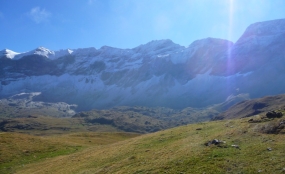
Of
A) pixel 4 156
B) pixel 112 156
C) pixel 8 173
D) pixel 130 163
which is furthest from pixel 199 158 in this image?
pixel 4 156

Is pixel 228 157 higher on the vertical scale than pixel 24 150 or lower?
higher

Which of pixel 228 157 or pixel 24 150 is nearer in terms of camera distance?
pixel 228 157

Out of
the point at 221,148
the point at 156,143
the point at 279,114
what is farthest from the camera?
the point at 156,143

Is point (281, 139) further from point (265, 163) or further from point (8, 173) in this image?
point (8, 173)

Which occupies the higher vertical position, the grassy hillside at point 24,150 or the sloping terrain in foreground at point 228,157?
the sloping terrain in foreground at point 228,157

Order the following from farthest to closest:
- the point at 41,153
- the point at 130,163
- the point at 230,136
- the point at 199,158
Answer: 1. the point at 41,153
2. the point at 230,136
3. the point at 130,163
4. the point at 199,158

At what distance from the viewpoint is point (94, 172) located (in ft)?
102

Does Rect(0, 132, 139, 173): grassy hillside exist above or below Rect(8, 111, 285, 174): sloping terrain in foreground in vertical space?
below

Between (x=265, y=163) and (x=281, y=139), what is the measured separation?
6.68 m

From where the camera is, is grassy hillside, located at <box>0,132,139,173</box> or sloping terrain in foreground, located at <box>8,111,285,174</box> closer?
sloping terrain in foreground, located at <box>8,111,285,174</box>

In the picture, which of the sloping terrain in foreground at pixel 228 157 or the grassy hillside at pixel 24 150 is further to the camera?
the grassy hillside at pixel 24 150

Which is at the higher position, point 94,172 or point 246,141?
point 246,141

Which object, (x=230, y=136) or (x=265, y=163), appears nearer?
(x=265, y=163)

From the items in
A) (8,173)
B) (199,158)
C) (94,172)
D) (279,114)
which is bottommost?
(8,173)
